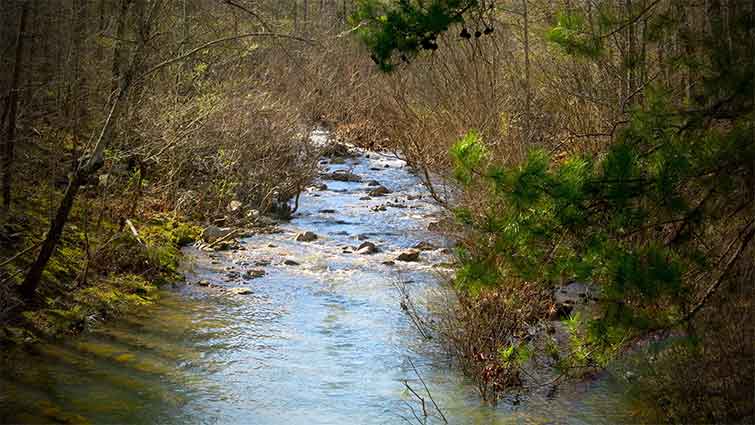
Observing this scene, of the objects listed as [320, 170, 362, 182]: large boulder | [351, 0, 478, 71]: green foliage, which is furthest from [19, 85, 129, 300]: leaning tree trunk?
[320, 170, 362, 182]: large boulder

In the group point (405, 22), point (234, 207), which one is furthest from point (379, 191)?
point (405, 22)

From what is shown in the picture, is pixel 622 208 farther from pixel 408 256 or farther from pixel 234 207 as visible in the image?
pixel 234 207

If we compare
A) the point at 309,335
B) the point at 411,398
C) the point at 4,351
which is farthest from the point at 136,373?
the point at 411,398

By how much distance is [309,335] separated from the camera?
855cm

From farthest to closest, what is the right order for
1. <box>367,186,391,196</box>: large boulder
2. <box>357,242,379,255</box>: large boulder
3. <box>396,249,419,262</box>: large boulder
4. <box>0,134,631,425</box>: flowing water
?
<box>367,186,391,196</box>: large boulder, <box>357,242,379,255</box>: large boulder, <box>396,249,419,262</box>: large boulder, <box>0,134,631,425</box>: flowing water

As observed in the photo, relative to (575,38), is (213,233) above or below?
below

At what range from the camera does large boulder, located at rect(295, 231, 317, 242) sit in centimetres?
1276

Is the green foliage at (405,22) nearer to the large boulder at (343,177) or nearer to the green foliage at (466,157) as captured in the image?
the green foliage at (466,157)

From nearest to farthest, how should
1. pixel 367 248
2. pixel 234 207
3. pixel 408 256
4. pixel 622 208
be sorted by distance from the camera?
pixel 622 208
pixel 408 256
pixel 367 248
pixel 234 207

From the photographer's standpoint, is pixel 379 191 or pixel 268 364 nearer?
pixel 268 364

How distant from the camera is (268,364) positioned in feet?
25.2

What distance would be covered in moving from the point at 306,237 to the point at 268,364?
17.0ft

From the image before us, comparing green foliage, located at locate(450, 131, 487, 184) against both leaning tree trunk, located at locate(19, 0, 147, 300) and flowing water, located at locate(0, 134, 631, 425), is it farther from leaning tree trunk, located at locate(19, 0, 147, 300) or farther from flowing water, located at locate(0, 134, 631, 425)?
leaning tree trunk, located at locate(19, 0, 147, 300)

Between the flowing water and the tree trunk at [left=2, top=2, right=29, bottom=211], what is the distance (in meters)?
2.02
